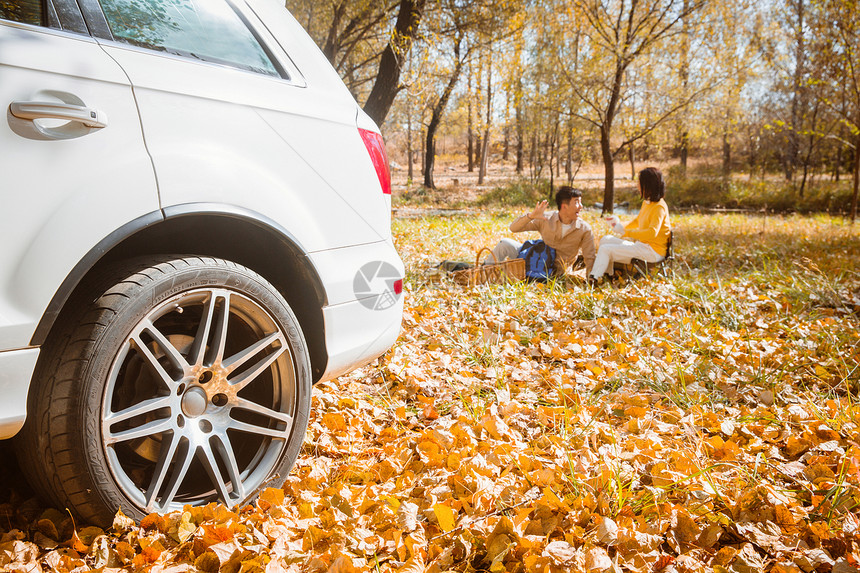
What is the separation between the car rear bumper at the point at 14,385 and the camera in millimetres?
1342

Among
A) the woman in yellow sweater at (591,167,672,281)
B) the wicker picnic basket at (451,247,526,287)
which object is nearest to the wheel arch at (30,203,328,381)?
the wicker picnic basket at (451,247,526,287)

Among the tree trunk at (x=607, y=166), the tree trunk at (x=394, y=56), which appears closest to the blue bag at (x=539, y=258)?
the tree trunk at (x=394, y=56)

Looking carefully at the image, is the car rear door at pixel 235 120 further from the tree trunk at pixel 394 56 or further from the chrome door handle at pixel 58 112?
the tree trunk at pixel 394 56

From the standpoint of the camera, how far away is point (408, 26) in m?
8.24

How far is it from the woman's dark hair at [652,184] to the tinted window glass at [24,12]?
5840mm

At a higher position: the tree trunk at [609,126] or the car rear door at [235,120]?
the tree trunk at [609,126]

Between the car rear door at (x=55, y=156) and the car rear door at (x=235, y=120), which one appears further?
the car rear door at (x=235, y=120)

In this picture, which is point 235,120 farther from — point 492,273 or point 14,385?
point 492,273

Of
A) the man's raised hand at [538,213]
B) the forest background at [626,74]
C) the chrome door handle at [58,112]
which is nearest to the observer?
the chrome door handle at [58,112]

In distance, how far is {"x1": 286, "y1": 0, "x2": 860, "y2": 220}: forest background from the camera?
10414 mm

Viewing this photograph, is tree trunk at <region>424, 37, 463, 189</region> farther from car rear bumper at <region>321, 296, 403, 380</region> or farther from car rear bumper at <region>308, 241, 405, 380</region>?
car rear bumper at <region>321, 296, 403, 380</region>

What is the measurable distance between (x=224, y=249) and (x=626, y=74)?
17.5 m

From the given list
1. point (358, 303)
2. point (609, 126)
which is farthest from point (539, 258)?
point (609, 126)

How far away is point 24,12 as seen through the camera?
147 cm
